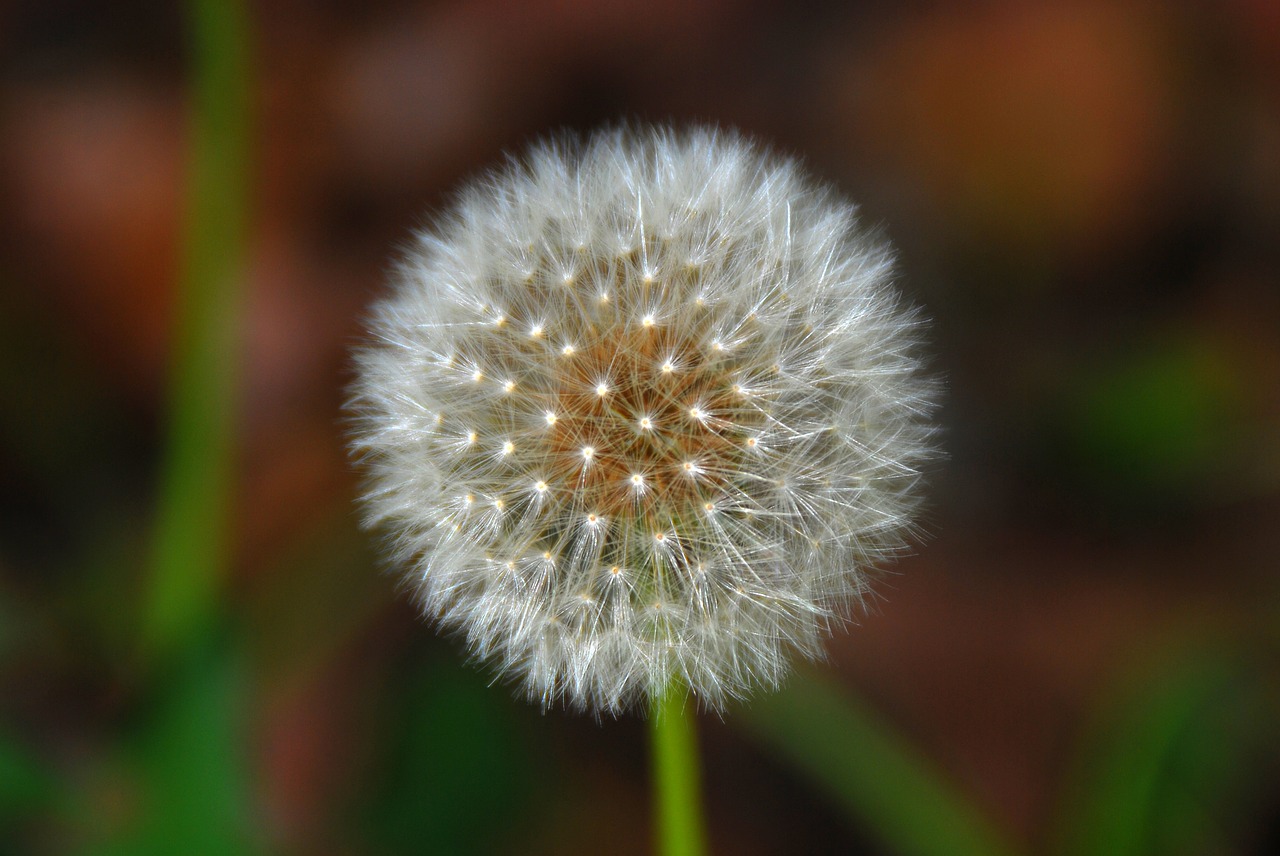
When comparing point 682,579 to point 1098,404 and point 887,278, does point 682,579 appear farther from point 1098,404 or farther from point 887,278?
point 1098,404

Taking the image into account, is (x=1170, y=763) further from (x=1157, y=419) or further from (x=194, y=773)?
(x=194, y=773)

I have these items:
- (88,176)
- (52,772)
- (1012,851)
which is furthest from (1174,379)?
(88,176)

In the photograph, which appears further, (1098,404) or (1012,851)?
(1098,404)

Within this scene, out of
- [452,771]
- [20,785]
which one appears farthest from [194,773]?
[452,771]

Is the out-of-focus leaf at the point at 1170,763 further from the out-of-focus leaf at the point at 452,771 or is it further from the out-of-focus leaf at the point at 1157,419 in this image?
the out-of-focus leaf at the point at 452,771

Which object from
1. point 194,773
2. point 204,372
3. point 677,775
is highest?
point 204,372

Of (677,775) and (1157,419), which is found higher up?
(1157,419)

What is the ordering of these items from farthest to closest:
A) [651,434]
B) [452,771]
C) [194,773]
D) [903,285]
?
[903,285] → [452,771] → [194,773] → [651,434]
